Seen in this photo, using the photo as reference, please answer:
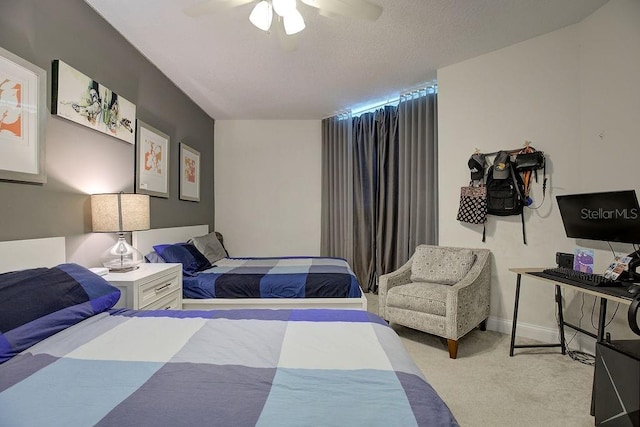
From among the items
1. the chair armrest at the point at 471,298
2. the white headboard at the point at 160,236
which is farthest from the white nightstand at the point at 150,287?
the chair armrest at the point at 471,298

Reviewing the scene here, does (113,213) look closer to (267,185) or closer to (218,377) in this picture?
(218,377)

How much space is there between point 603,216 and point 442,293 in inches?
46.4

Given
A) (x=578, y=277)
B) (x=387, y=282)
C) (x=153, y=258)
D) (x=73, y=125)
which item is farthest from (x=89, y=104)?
(x=578, y=277)

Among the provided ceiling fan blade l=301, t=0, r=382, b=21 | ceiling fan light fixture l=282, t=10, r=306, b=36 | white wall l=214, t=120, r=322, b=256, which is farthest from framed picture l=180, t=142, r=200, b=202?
ceiling fan blade l=301, t=0, r=382, b=21

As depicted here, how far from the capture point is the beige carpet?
1606 mm

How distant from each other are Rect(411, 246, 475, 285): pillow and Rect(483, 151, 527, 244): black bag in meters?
0.49

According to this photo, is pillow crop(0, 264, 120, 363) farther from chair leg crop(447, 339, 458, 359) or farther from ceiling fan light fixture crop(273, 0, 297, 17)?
chair leg crop(447, 339, 458, 359)

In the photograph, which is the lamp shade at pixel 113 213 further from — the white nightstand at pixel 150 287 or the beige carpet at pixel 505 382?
the beige carpet at pixel 505 382

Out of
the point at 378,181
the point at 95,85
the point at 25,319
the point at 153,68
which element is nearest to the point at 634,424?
the point at 25,319

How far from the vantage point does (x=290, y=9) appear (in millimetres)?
1656

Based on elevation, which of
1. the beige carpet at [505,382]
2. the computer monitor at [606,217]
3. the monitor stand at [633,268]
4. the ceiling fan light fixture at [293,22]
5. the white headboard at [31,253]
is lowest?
the beige carpet at [505,382]

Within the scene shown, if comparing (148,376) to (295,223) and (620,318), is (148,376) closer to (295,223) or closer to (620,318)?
(620,318)

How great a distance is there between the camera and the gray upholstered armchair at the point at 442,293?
228 centimetres

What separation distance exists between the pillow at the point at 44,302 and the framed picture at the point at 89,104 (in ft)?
3.58
